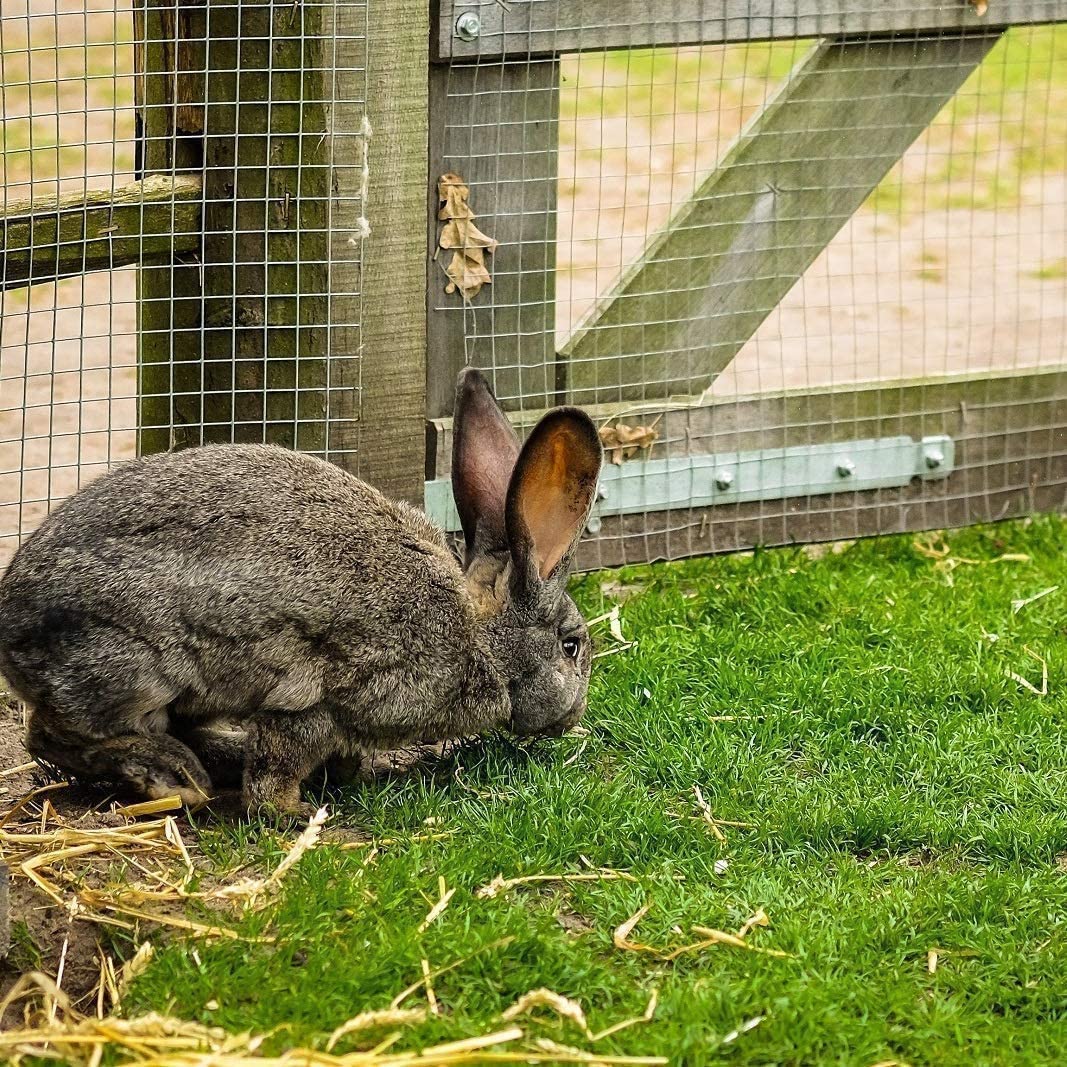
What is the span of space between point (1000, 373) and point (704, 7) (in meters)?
1.88

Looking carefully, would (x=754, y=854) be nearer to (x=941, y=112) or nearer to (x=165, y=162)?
(x=165, y=162)

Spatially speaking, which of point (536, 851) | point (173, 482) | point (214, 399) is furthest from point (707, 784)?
point (214, 399)

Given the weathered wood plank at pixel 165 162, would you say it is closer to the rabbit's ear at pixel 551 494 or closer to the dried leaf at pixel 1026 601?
the rabbit's ear at pixel 551 494

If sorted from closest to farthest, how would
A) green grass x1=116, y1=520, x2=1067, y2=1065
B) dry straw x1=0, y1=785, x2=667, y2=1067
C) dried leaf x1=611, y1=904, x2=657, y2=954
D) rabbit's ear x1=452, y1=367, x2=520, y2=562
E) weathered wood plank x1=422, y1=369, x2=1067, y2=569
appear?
dry straw x1=0, y1=785, x2=667, y2=1067
green grass x1=116, y1=520, x2=1067, y2=1065
dried leaf x1=611, y1=904, x2=657, y2=954
rabbit's ear x1=452, y1=367, x2=520, y2=562
weathered wood plank x1=422, y1=369, x2=1067, y2=569

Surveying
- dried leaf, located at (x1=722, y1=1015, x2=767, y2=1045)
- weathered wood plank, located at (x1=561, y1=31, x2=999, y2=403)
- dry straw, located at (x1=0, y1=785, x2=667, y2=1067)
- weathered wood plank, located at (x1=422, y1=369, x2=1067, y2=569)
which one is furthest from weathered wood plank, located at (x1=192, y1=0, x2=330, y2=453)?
dried leaf, located at (x1=722, y1=1015, x2=767, y2=1045)

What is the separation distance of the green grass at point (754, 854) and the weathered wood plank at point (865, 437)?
0.31 metres

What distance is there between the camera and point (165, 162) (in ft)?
15.6

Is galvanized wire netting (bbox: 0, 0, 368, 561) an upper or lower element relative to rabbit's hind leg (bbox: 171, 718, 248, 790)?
upper

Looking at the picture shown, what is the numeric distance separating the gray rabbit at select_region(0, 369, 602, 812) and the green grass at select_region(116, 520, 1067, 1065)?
0.72ft

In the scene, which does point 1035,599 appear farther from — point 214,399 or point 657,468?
point 214,399

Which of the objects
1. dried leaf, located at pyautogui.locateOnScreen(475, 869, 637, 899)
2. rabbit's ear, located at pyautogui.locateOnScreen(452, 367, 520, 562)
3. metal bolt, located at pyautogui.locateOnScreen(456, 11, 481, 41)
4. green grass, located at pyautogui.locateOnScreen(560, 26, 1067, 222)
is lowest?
dried leaf, located at pyautogui.locateOnScreen(475, 869, 637, 899)

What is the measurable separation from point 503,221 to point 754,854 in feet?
7.46

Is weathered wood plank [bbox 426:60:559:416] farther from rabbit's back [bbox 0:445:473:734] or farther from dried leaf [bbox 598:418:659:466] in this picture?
rabbit's back [bbox 0:445:473:734]

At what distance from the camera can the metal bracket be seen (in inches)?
222
